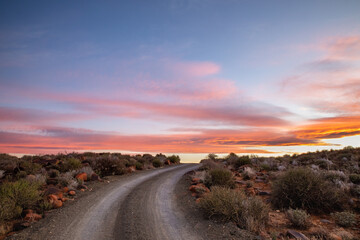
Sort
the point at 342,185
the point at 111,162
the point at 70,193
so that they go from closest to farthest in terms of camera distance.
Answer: the point at 342,185 < the point at 70,193 < the point at 111,162

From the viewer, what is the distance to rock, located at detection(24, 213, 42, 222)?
26.8ft

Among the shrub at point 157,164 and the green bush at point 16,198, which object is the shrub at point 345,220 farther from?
the shrub at point 157,164

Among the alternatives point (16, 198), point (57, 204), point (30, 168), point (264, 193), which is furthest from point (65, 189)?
point (264, 193)

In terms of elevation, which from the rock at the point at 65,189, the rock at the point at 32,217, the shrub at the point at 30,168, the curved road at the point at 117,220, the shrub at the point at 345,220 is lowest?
the shrub at the point at 345,220

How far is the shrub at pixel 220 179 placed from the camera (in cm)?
1351

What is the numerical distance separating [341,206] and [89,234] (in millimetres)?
11079

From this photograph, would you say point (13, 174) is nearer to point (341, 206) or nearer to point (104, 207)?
point (104, 207)

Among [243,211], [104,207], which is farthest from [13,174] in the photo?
[243,211]

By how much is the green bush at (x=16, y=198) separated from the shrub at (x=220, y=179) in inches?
383

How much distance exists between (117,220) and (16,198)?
4.87 metres

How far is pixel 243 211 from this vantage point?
25.9 ft

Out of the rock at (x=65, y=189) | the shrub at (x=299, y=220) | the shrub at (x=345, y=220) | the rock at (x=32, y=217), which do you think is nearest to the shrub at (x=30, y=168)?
the rock at (x=65, y=189)

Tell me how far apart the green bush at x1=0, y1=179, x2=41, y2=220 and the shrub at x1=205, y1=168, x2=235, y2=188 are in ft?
31.9

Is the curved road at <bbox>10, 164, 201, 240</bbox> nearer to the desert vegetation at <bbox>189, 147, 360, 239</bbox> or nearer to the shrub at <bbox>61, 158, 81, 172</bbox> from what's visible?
the desert vegetation at <bbox>189, 147, 360, 239</bbox>
